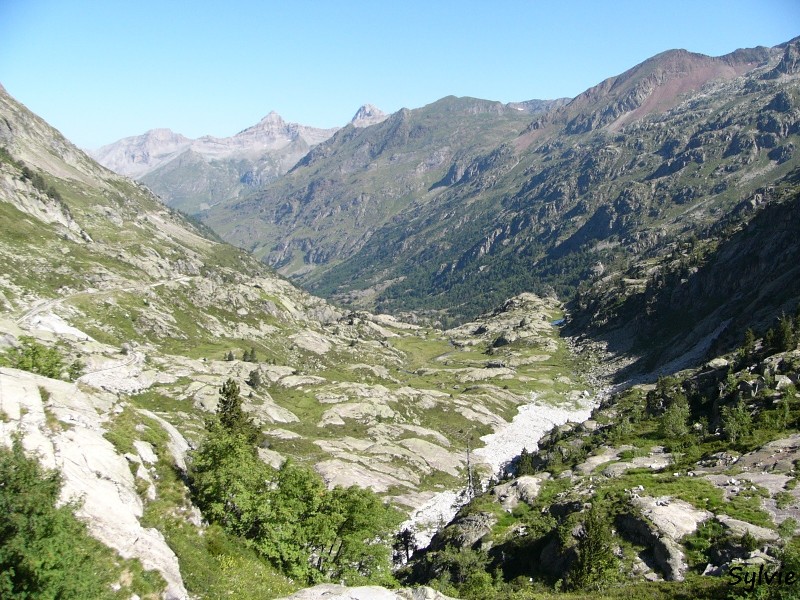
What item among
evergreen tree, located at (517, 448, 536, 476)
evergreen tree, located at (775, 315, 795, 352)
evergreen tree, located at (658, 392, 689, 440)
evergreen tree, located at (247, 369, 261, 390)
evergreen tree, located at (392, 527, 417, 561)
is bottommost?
evergreen tree, located at (392, 527, 417, 561)

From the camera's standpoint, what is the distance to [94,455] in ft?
108

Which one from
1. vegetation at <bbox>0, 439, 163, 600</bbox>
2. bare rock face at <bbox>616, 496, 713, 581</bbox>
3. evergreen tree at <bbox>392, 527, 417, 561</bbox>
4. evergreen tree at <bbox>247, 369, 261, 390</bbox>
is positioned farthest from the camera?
evergreen tree at <bbox>247, 369, 261, 390</bbox>

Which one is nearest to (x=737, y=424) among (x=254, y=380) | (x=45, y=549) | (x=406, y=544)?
(x=406, y=544)

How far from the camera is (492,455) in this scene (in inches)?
6240

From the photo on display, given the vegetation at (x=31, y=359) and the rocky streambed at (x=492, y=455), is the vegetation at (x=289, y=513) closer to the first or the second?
the vegetation at (x=31, y=359)

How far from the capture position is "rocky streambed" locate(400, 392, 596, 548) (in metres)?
105

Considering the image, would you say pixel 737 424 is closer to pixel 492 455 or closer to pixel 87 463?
pixel 87 463

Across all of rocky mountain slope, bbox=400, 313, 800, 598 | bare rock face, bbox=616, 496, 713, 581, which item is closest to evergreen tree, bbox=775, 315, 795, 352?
rocky mountain slope, bbox=400, 313, 800, 598

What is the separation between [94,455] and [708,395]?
115 metres

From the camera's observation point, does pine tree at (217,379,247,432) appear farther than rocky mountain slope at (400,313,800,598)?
Answer: Yes

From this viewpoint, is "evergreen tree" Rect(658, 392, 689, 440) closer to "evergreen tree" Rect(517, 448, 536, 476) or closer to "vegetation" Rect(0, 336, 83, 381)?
"evergreen tree" Rect(517, 448, 536, 476)

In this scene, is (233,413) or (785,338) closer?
(233,413)

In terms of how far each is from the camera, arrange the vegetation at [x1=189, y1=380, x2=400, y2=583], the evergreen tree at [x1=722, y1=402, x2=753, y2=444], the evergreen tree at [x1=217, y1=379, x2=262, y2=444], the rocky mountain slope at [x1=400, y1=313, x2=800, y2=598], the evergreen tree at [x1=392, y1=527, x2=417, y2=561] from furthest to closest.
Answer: the evergreen tree at [x1=392, y1=527, x2=417, y2=561] < the evergreen tree at [x1=722, y1=402, x2=753, y2=444] < the evergreen tree at [x1=217, y1=379, x2=262, y2=444] < the rocky mountain slope at [x1=400, y1=313, x2=800, y2=598] < the vegetation at [x1=189, y1=380, x2=400, y2=583]

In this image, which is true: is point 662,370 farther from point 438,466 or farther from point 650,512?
point 650,512
